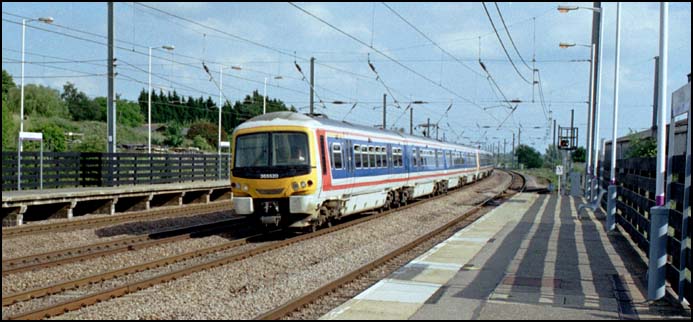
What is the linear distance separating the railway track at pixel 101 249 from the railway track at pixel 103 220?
86.9 inches

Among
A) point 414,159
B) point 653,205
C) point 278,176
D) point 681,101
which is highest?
point 681,101

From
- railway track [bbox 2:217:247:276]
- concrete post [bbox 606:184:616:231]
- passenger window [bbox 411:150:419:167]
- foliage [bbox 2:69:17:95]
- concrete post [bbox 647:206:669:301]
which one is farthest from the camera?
foliage [bbox 2:69:17:95]

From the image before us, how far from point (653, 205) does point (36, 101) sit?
74427mm

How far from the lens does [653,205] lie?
11.5 metres

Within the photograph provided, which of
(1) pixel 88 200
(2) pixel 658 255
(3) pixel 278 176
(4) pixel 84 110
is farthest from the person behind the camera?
(4) pixel 84 110

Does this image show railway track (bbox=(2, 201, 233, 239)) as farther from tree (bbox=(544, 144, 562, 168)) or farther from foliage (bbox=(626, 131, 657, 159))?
tree (bbox=(544, 144, 562, 168))

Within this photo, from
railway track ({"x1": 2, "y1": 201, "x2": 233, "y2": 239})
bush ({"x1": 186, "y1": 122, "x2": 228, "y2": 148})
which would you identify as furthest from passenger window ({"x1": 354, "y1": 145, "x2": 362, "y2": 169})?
bush ({"x1": 186, "y1": 122, "x2": 228, "y2": 148})

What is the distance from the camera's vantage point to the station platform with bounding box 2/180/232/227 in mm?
17047

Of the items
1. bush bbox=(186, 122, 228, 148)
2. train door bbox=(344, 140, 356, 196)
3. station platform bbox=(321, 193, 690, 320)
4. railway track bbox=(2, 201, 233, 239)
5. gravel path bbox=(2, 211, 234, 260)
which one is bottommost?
gravel path bbox=(2, 211, 234, 260)

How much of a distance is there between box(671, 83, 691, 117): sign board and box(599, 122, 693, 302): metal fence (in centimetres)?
55

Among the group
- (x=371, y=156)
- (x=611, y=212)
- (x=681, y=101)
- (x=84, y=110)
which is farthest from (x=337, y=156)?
(x=84, y=110)

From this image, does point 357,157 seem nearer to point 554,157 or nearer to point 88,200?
point 88,200

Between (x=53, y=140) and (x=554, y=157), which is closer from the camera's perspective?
(x=53, y=140)

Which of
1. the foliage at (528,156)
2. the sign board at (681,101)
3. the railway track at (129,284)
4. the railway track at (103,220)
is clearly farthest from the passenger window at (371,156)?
the foliage at (528,156)
